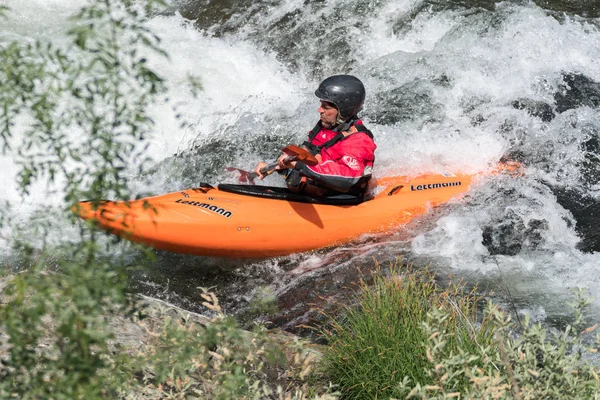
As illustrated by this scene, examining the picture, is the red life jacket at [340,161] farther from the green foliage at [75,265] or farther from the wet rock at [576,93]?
the green foliage at [75,265]

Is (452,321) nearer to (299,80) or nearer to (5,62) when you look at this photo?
(5,62)

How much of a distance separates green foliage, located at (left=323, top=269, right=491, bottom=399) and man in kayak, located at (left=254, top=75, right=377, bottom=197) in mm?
1506

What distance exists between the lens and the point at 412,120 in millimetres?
7168

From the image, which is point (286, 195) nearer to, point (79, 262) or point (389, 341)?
point (389, 341)

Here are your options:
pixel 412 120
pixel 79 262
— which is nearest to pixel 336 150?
pixel 412 120

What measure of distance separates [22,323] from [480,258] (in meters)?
3.99

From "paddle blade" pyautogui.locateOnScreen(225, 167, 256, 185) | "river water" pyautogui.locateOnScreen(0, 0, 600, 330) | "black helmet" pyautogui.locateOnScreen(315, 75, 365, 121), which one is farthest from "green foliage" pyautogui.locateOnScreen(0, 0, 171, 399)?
"paddle blade" pyautogui.locateOnScreen(225, 167, 256, 185)

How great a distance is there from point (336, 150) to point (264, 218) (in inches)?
27.8

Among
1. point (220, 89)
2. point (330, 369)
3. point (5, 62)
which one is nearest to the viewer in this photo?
point (5, 62)

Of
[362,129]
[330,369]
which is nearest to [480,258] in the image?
[362,129]

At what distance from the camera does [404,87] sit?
7645 mm

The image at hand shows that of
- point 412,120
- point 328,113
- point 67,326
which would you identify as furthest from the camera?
point 412,120

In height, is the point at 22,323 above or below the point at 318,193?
above

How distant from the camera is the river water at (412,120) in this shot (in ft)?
17.8
